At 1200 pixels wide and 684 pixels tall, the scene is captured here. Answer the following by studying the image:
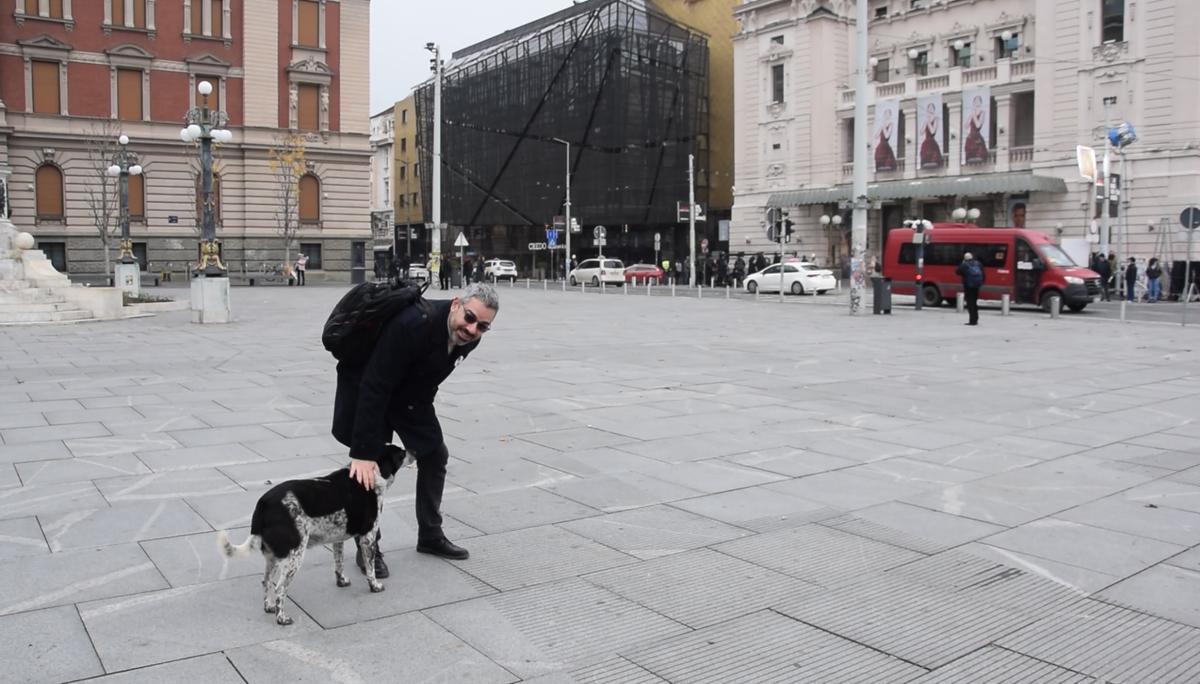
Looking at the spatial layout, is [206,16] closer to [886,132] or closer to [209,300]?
[209,300]

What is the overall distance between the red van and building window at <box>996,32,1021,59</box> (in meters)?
22.3

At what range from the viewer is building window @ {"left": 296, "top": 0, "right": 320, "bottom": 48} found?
51594mm

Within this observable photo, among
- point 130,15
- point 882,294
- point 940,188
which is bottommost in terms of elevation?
point 882,294

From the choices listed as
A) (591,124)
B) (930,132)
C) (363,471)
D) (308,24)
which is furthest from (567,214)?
(363,471)

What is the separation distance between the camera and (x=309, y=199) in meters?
52.8

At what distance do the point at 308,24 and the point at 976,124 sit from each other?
34272mm

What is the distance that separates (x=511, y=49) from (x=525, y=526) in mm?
74156

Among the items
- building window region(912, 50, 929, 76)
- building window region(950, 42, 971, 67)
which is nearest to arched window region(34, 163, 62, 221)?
building window region(912, 50, 929, 76)

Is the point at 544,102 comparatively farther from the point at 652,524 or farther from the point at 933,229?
the point at 652,524

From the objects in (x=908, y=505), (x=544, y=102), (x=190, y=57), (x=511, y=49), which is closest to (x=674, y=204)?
(x=544, y=102)

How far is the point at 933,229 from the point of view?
31.3 meters

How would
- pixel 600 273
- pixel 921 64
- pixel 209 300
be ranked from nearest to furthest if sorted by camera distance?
pixel 209 300 < pixel 600 273 < pixel 921 64

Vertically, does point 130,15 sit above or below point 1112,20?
above

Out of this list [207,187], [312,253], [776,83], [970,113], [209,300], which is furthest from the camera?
[776,83]
